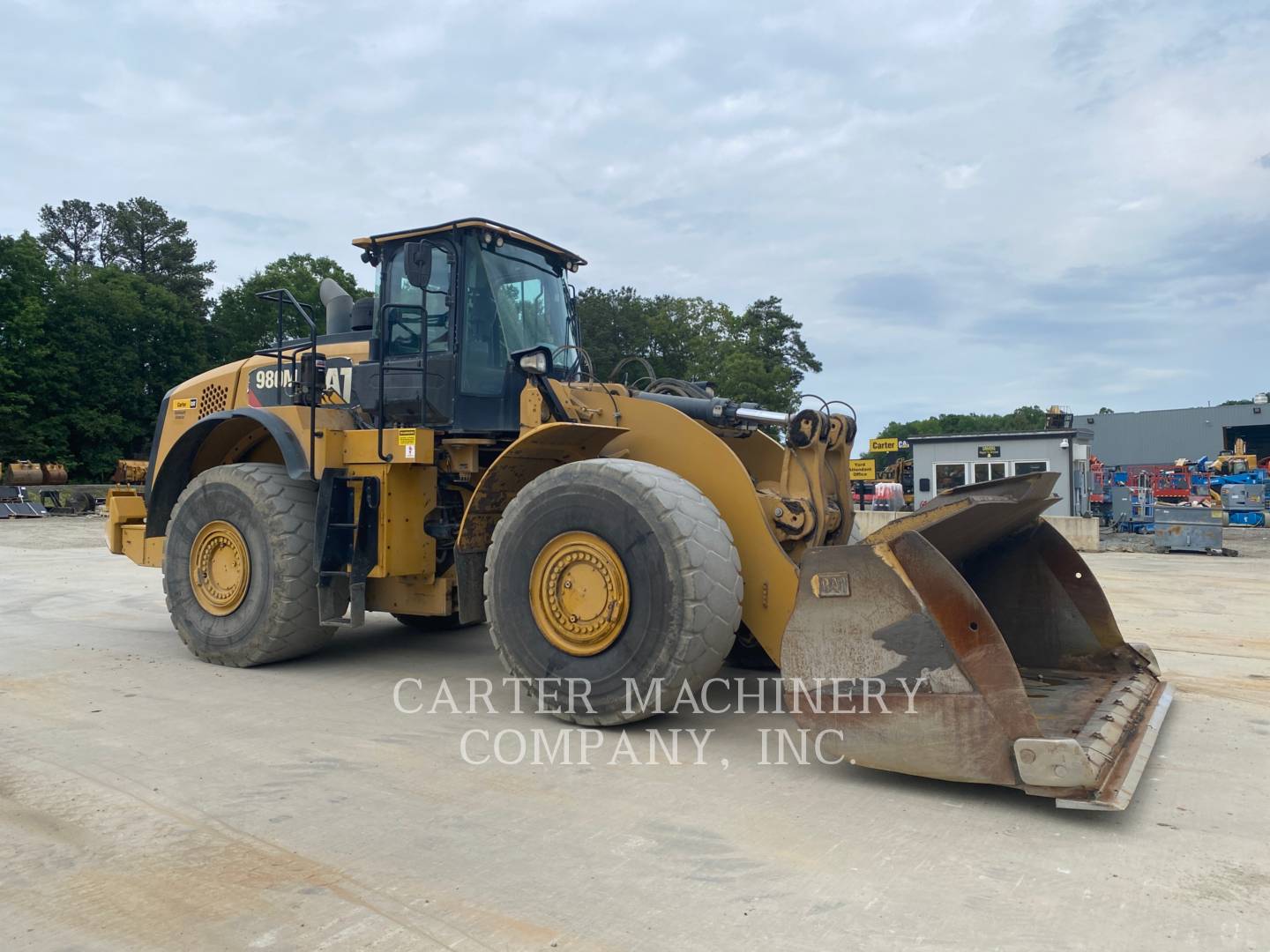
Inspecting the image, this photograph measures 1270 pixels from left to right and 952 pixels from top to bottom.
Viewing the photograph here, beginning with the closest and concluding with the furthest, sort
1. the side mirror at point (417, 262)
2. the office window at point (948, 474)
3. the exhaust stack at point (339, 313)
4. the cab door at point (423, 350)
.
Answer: the side mirror at point (417, 262), the cab door at point (423, 350), the exhaust stack at point (339, 313), the office window at point (948, 474)

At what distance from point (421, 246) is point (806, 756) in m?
3.72

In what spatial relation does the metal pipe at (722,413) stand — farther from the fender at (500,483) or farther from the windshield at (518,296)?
the windshield at (518,296)

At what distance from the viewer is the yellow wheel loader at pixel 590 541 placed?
12.9 ft

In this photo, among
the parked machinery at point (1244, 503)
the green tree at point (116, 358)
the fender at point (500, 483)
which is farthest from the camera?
the green tree at point (116, 358)

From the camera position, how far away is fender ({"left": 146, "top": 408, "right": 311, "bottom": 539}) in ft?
20.9

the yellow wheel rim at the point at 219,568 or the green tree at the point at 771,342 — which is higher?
the green tree at the point at 771,342

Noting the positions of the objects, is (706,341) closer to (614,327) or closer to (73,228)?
(614,327)

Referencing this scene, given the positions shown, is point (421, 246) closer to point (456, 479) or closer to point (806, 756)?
point (456, 479)

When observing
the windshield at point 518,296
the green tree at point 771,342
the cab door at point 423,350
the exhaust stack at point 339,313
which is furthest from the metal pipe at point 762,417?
the green tree at point 771,342

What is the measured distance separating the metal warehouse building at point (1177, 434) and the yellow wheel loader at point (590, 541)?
58.0 m

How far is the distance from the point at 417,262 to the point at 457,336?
78cm

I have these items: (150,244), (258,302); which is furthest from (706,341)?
(150,244)

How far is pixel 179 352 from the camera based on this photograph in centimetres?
4694

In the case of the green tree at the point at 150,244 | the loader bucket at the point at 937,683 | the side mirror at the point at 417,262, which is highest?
the green tree at the point at 150,244
